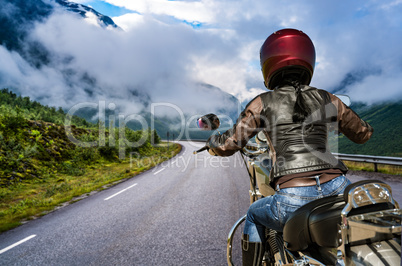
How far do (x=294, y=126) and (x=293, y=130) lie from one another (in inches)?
1.2

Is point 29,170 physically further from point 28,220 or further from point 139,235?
point 139,235

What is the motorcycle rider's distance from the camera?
171cm

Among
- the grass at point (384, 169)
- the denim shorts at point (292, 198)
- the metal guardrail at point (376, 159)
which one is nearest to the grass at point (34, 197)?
the denim shorts at point (292, 198)

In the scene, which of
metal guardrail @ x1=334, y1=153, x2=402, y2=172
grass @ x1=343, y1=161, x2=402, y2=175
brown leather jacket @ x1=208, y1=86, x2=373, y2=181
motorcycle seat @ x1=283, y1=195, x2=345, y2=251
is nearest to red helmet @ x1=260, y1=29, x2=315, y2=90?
brown leather jacket @ x1=208, y1=86, x2=373, y2=181

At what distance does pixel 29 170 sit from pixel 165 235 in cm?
1110

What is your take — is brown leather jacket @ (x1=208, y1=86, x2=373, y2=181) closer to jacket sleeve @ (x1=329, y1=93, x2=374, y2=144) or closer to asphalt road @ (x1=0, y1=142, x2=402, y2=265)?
jacket sleeve @ (x1=329, y1=93, x2=374, y2=144)

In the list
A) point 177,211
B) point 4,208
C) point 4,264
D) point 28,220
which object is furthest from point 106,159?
point 4,264

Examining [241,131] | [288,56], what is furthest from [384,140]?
[241,131]

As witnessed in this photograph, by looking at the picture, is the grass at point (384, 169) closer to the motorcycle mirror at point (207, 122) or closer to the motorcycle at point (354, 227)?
the motorcycle mirror at point (207, 122)

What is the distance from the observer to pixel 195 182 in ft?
31.9

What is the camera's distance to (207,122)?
237 centimetres

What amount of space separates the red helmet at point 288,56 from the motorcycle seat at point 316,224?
3.69 ft

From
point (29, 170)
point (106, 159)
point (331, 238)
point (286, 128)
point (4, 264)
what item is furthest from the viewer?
point (106, 159)

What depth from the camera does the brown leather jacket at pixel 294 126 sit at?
1733mm
